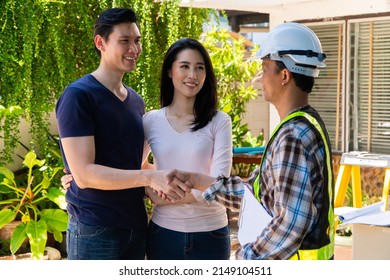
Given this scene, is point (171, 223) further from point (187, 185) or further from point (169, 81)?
point (169, 81)

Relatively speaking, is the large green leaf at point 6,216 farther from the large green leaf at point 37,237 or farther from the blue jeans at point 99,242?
the blue jeans at point 99,242

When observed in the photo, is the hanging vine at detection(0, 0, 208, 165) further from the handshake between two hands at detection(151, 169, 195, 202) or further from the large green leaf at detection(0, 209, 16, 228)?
the handshake between two hands at detection(151, 169, 195, 202)

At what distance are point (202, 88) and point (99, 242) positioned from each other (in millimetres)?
800

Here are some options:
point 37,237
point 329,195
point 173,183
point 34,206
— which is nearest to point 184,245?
point 173,183

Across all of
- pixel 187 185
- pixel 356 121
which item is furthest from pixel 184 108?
pixel 356 121

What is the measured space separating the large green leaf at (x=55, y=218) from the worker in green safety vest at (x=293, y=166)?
14.1 ft

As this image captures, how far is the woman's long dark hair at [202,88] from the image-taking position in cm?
301

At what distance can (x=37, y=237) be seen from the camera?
6.04m

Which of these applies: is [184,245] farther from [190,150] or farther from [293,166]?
[293,166]

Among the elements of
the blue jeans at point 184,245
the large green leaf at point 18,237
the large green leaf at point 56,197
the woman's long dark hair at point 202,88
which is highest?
the woman's long dark hair at point 202,88

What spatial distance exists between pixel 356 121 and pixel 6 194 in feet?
12.5

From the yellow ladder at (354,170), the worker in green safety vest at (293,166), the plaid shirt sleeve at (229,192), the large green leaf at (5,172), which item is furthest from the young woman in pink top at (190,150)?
the large green leaf at (5,172)

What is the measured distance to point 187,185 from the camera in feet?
8.90

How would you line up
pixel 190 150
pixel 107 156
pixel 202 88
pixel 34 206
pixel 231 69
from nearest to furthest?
pixel 107 156, pixel 190 150, pixel 202 88, pixel 34 206, pixel 231 69
